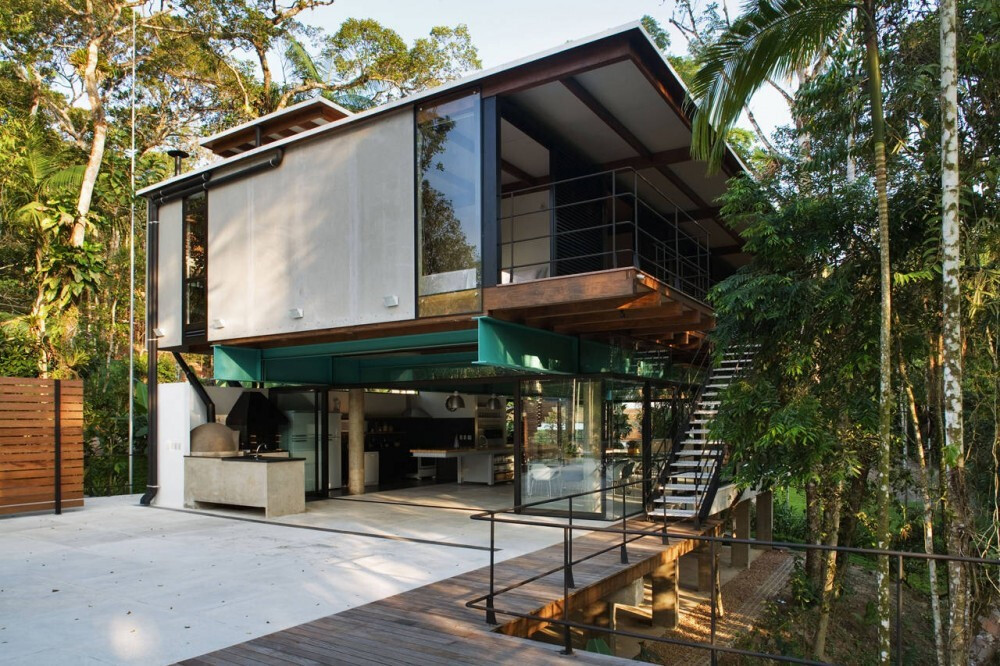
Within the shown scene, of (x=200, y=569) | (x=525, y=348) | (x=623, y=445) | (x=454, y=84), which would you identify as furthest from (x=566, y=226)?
(x=200, y=569)

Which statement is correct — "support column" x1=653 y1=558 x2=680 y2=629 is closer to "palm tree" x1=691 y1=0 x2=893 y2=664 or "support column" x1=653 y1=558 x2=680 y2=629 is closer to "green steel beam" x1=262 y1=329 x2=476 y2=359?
"palm tree" x1=691 y1=0 x2=893 y2=664

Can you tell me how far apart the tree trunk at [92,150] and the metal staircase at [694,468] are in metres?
13.5

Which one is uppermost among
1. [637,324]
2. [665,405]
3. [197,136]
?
[197,136]

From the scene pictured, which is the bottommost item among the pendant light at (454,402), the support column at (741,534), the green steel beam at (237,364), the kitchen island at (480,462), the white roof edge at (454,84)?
the support column at (741,534)

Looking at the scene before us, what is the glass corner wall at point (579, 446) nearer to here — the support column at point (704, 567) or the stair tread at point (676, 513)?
the stair tread at point (676, 513)

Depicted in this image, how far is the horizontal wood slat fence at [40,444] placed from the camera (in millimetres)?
11023

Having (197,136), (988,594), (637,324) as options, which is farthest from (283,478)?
(197,136)

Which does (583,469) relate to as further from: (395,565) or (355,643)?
(355,643)

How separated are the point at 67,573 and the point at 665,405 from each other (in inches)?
342

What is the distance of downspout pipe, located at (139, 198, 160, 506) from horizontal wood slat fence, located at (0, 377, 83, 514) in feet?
3.81

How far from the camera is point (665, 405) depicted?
11969 mm

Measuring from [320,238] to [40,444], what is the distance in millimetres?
5821

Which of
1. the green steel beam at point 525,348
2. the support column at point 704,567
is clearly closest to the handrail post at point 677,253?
the green steel beam at point 525,348

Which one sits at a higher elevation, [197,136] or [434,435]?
[197,136]
